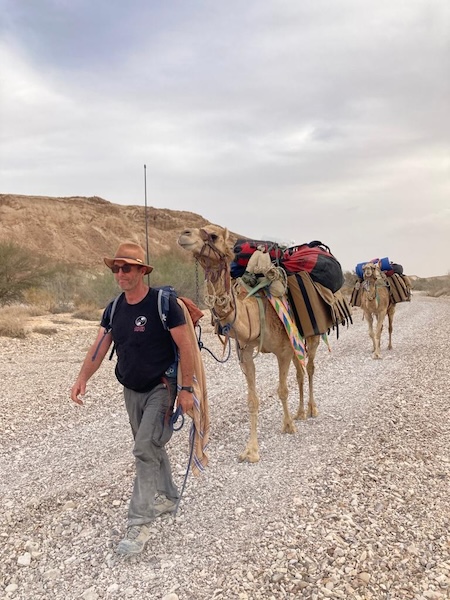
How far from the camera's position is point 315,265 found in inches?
263

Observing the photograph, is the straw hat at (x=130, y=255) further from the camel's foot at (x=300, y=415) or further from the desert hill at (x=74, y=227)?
the desert hill at (x=74, y=227)

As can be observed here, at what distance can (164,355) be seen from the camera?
3801 millimetres

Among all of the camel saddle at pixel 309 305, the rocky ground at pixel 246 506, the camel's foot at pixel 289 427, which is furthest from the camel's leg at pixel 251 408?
the camel saddle at pixel 309 305

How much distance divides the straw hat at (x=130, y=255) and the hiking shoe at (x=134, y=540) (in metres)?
1.86

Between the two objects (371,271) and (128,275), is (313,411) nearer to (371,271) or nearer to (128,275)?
(128,275)

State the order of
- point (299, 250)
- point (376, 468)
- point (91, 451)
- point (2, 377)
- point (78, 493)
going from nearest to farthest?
point (78, 493) → point (376, 468) → point (91, 451) → point (299, 250) → point (2, 377)

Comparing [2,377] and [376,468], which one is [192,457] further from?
[2,377]

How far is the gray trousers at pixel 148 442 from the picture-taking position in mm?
3701

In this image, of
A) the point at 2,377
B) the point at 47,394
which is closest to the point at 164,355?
the point at 47,394

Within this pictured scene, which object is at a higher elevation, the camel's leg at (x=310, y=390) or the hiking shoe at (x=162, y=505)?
the camel's leg at (x=310, y=390)

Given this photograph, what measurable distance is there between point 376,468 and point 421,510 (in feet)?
2.62

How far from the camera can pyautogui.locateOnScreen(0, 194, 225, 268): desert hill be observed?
5731 cm

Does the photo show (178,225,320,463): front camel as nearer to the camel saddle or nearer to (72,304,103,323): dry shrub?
the camel saddle

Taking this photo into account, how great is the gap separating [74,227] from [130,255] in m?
61.1
